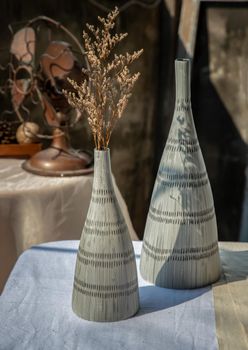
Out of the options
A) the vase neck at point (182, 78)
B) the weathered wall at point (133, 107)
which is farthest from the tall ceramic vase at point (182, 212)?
the weathered wall at point (133, 107)

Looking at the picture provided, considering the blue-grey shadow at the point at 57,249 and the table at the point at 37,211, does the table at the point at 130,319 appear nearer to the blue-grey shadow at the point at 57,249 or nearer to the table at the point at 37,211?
the blue-grey shadow at the point at 57,249

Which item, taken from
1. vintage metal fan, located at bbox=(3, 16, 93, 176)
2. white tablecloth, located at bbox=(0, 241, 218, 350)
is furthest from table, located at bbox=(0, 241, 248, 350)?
vintage metal fan, located at bbox=(3, 16, 93, 176)

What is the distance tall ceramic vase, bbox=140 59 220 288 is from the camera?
104cm

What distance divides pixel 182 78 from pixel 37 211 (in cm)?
84

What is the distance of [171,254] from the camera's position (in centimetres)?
105

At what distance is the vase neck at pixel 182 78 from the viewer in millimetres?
1020

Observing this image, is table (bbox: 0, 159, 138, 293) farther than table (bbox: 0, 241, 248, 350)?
Yes

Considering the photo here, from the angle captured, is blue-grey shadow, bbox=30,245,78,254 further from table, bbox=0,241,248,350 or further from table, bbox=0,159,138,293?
table, bbox=0,159,138,293

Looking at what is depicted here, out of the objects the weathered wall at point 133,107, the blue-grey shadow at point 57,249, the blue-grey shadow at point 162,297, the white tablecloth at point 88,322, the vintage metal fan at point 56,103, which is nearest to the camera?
the white tablecloth at point 88,322

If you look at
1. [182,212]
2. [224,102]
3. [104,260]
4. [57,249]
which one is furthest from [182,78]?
[224,102]

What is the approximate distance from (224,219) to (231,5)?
3.00ft

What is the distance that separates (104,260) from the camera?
3.04 ft

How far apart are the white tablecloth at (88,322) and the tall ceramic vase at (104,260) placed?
3 centimetres

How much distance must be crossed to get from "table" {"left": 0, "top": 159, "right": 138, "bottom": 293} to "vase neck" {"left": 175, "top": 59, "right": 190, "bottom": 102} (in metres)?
0.81
